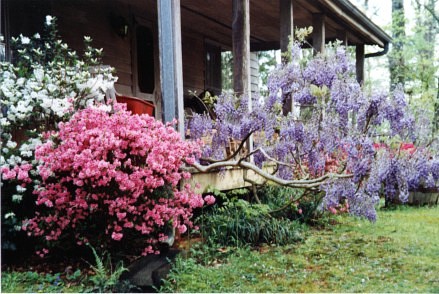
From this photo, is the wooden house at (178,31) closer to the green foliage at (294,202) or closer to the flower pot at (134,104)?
the flower pot at (134,104)

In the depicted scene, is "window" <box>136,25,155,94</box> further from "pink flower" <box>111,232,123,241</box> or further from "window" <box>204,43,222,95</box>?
"pink flower" <box>111,232,123,241</box>

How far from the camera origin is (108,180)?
4.14 m

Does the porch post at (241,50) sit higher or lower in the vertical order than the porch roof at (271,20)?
lower

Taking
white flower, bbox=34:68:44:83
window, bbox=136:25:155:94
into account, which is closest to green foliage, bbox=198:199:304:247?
white flower, bbox=34:68:44:83

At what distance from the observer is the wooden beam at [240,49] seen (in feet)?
20.7

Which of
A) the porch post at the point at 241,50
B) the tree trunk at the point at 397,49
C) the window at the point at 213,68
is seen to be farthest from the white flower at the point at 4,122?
the tree trunk at the point at 397,49

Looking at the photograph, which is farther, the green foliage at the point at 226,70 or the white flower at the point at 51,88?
the green foliage at the point at 226,70

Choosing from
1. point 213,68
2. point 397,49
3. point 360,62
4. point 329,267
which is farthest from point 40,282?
point 397,49

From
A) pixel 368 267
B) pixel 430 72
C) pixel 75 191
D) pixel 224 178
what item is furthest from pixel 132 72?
pixel 430 72

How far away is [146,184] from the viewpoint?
428 cm

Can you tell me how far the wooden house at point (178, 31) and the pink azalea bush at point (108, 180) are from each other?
745mm

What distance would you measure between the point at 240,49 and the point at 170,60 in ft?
4.98

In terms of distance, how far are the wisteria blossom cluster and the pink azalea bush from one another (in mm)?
845

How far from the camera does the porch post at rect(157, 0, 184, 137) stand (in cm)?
507
